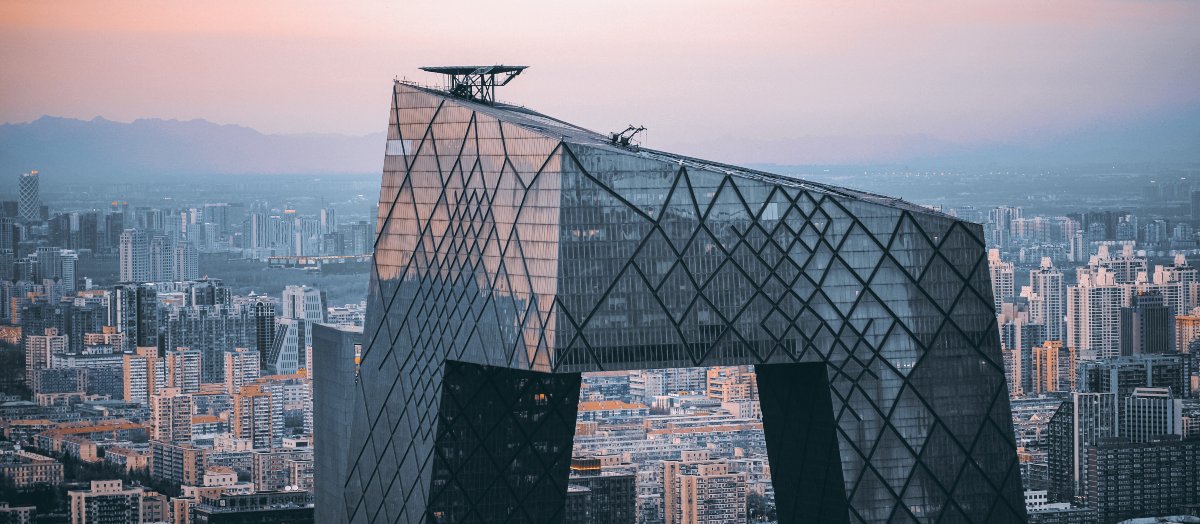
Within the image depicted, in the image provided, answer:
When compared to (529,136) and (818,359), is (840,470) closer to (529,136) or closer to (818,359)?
(818,359)

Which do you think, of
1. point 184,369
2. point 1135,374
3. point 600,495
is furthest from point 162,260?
point 600,495

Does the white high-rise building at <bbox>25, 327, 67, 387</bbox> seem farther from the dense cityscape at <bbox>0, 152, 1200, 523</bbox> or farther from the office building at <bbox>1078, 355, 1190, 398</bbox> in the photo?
the office building at <bbox>1078, 355, 1190, 398</bbox>

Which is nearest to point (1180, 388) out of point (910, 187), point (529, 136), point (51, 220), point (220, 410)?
point (910, 187)

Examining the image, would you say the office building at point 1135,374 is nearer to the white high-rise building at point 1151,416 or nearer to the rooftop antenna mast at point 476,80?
the white high-rise building at point 1151,416

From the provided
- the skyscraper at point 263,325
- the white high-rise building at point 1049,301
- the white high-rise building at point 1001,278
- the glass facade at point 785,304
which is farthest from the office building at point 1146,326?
the glass facade at point 785,304

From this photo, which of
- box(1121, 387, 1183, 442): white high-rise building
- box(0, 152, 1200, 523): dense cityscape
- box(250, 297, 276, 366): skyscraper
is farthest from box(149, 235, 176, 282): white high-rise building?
box(1121, 387, 1183, 442): white high-rise building
